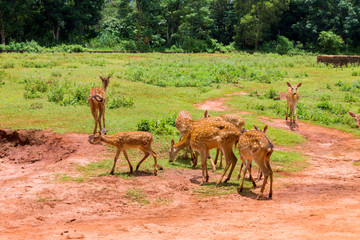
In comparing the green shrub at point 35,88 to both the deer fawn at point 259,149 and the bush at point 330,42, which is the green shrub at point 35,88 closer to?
the deer fawn at point 259,149

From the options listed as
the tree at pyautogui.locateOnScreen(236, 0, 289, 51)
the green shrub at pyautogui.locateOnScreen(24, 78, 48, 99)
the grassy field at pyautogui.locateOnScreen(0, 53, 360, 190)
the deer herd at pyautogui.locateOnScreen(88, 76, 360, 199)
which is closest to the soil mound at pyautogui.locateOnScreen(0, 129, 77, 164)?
the grassy field at pyautogui.locateOnScreen(0, 53, 360, 190)

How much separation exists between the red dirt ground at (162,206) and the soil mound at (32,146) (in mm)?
67

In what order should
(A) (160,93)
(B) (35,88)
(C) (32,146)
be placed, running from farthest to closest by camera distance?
(A) (160,93), (B) (35,88), (C) (32,146)

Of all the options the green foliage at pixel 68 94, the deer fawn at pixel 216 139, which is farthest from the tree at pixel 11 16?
the deer fawn at pixel 216 139

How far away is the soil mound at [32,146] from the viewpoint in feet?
42.3

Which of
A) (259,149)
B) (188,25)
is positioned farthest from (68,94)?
(188,25)

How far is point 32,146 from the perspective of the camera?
13719mm

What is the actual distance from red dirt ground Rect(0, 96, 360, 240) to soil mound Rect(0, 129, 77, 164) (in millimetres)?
67

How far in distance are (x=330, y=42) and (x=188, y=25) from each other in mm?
19100

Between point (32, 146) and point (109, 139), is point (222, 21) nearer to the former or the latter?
point (32, 146)

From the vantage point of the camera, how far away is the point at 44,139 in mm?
13836

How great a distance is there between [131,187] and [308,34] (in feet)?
173

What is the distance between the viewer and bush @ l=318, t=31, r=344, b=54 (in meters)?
52.4

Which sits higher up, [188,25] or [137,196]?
[188,25]
